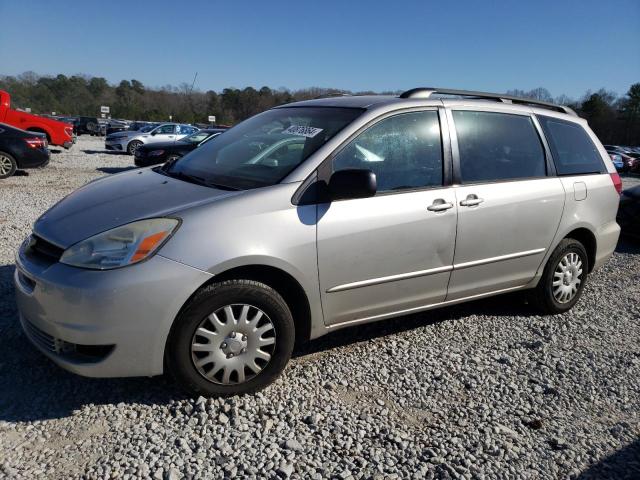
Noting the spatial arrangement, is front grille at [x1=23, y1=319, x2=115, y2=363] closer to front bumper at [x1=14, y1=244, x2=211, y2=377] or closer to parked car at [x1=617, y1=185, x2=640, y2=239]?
front bumper at [x1=14, y1=244, x2=211, y2=377]

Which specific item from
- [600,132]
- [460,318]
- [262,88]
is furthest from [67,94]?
[460,318]

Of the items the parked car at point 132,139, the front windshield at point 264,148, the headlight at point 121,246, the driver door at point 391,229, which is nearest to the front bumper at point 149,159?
the parked car at point 132,139

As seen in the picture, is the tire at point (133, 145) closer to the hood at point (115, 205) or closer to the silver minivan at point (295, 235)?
the silver minivan at point (295, 235)

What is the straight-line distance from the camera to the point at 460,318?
429cm

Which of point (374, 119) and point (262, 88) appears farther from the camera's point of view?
point (262, 88)

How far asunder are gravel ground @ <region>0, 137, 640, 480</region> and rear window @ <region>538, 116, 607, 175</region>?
57.5 inches

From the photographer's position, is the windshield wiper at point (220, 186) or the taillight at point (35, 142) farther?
the taillight at point (35, 142)

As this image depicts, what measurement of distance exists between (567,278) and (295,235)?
2.83m

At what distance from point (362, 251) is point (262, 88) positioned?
75.7m

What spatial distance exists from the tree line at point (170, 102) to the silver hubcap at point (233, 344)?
5052 centimetres

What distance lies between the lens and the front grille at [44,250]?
2.68 meters

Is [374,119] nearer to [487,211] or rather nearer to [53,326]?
[487,211]

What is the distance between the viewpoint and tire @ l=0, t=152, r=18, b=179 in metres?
11.1

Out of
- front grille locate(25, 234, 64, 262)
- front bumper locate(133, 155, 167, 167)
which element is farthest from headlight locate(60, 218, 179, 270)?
front bumper locate(133, 155, 167, 167)
